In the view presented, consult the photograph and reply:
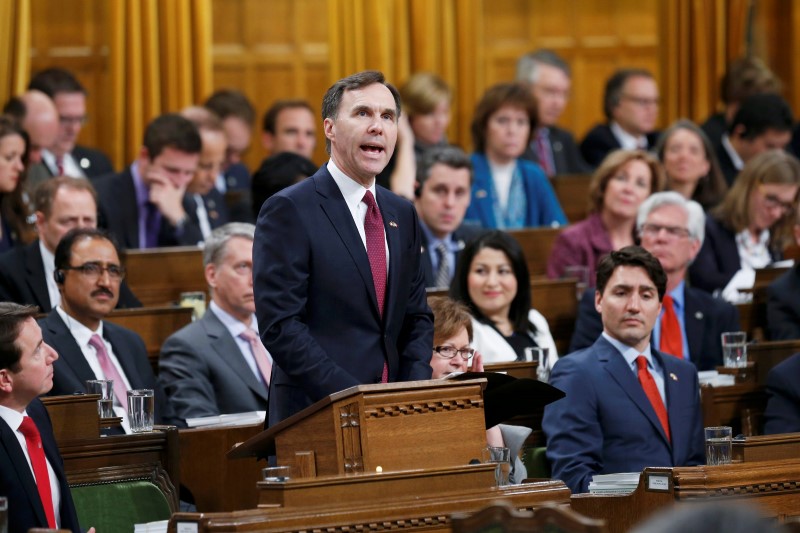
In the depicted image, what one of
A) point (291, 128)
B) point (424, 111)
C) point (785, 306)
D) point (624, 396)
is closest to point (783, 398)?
point (624, 396)

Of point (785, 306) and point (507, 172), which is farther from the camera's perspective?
point (507, 172)

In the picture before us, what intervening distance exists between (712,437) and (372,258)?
43.2 inches

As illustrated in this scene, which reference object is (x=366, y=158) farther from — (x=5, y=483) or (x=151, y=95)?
(x=151, y=95)

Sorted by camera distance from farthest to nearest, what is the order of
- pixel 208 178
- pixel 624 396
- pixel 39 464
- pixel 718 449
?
pixel 208 178, pixel 624 396, pixel 718 449, pixel 39 464

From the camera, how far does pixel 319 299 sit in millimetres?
3281

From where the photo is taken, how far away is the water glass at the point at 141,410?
416 cm

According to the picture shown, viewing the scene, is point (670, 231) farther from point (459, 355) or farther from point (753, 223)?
point (459, 355)

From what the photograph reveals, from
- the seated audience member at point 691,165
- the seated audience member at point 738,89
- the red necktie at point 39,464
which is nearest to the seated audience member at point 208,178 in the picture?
the seated audience member at point 691,165

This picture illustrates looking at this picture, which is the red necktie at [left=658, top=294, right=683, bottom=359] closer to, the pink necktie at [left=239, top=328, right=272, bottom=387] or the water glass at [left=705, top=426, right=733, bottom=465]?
the pink necktie at [left=239, top=328, right=272, bottom=387]

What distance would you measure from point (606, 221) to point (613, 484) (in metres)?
2.88

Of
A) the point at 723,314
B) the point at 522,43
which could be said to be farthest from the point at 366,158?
the point at 522,43

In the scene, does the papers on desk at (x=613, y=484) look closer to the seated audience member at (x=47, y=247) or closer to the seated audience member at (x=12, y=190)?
the seated audience member at (x=47, y=247)

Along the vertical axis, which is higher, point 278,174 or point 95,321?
point 278,174

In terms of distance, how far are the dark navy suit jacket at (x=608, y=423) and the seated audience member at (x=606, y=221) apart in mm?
1885
